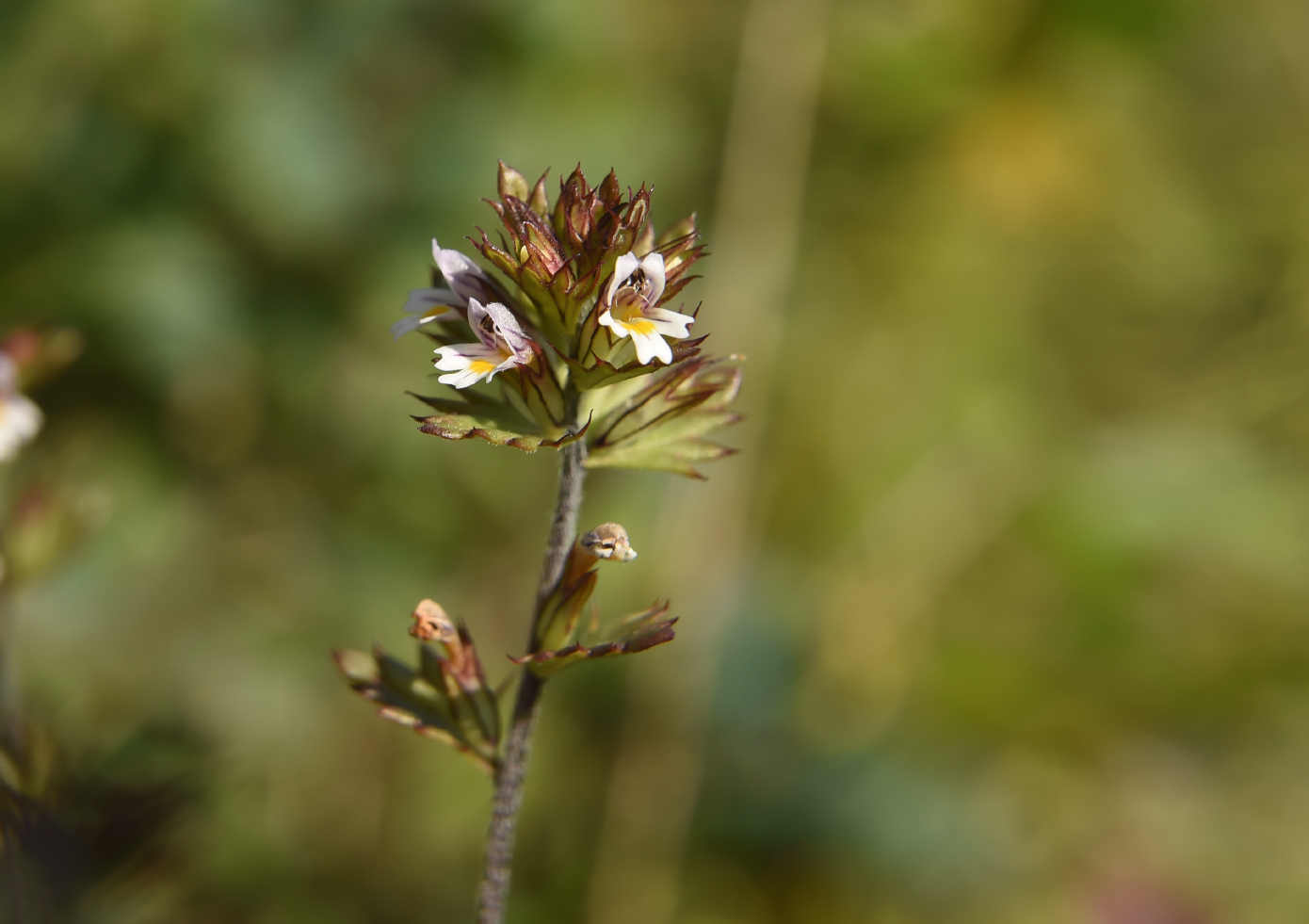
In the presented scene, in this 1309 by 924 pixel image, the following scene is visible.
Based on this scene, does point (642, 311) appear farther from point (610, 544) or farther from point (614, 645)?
point (614, 645)

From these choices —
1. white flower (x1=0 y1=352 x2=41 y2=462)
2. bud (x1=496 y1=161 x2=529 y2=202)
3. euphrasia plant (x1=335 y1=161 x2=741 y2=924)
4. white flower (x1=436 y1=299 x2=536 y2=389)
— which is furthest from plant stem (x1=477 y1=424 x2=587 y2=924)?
white flower (x1=0 y1=352 x2=41 y2=462)

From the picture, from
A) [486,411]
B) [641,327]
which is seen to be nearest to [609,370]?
[641,327]

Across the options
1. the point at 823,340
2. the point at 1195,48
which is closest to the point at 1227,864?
the point at 823,340

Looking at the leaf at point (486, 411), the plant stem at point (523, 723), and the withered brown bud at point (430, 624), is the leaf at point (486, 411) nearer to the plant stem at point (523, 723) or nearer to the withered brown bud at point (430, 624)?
the plant stem at point (523, 723)

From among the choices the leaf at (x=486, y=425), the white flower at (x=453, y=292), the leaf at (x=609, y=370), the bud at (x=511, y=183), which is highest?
the bud at (x=511, y=183)

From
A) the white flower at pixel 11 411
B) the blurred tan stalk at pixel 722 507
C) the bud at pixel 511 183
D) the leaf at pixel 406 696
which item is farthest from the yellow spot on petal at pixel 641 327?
the blurred tan stalk at pixel 722 507

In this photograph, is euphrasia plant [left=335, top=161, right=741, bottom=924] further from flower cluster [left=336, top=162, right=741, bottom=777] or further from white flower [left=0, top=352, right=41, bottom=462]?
white flower [left=0, top=352, right=41, bottom=462]

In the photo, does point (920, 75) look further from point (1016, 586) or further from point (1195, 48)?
point (1016, 586)

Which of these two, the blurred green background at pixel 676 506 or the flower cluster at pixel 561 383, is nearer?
the flower cluster at pixel 561 383
